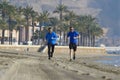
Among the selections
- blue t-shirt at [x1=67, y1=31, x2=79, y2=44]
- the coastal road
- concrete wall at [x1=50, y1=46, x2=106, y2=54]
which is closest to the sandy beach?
the coastal road

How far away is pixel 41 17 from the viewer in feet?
561

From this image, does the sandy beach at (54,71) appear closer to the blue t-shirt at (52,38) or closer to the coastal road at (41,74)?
the coastal road at (41,74)

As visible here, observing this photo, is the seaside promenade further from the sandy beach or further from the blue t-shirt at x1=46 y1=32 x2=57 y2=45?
the blue t-shirt at x1=46 y1=32 x2=57 y2=45

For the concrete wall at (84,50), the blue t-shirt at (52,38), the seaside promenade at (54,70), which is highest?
the blue t-shirt at (52,38)

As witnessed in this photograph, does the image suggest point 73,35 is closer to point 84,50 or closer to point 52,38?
point 52,38

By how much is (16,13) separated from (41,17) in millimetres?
16935

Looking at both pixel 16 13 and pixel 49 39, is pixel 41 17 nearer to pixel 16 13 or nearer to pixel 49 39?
pixel 16 13

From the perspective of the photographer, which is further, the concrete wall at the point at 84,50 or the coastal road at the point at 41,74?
the concrete wall at the point at 84,50

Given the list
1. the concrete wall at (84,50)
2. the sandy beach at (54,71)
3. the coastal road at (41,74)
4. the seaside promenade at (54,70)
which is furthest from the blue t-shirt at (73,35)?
the concrete wall at (84,50)

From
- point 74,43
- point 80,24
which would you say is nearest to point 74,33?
point 74,43

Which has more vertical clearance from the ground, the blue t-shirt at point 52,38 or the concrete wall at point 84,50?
the blue t-shirt at point 52,38

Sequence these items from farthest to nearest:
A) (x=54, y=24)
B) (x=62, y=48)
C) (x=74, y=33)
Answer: (x=54, y=24) → (x=62, y=48) → (x=74, y=33)

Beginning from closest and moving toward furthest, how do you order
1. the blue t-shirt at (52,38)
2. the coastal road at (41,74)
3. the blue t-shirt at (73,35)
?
1. the coastal road at (41,74)
2. the blue t-shirt at (73,35)
3. the blue t-shirt at (52,38)

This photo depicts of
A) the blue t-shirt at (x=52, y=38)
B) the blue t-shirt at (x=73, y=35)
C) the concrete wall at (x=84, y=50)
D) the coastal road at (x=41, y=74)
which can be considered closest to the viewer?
the coastal road at (x=41, y=74)
